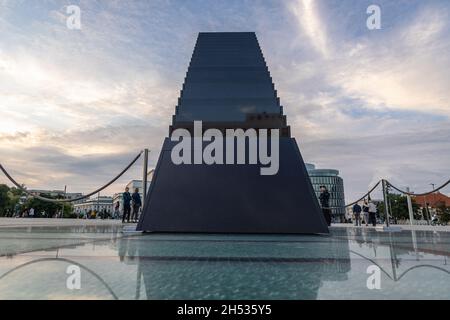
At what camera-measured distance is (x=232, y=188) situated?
7.77m

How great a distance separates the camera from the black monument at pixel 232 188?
24.4 feet

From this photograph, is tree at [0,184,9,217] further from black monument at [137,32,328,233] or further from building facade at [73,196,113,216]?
building facade at [73,196,113,216]

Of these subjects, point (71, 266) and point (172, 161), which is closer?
point (71, 266)

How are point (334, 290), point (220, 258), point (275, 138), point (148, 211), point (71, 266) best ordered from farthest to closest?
point (275, 138)
point (148, 211)
point (220, 258)
point (71, 266)
point (334, 290)

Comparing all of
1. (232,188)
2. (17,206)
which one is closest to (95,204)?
(17,206)

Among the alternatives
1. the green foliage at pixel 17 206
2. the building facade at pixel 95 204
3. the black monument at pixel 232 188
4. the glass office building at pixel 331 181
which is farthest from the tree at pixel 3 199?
the glass office building at pixel 331 181

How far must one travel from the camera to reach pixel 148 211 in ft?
25.0

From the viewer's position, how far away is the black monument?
24.4 feet

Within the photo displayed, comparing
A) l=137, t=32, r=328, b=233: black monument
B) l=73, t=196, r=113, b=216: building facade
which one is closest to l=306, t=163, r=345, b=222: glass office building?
l=137, t=32, r=328, b=233: black monument

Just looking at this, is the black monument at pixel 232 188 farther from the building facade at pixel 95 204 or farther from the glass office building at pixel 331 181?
the building facade at pixel 95 204
